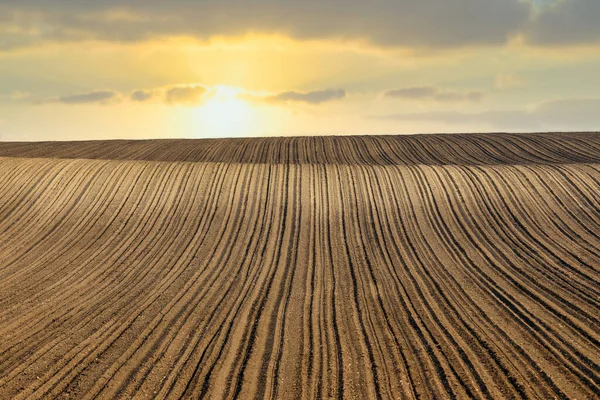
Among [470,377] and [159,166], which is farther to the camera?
[159,166]

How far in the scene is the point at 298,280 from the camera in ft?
56.3

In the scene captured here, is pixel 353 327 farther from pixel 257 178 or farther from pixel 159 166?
pixel 159 166

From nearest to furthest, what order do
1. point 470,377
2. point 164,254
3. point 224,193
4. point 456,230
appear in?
point 470,377, point 164,254, point 456,230, point 224,193

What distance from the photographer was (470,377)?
10625 millimetres

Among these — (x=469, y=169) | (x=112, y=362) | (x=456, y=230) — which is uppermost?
(x=469, y=169)

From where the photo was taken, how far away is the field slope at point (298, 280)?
433 inches

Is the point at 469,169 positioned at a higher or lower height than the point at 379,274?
higher

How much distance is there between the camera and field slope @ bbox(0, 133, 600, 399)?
36.1 ft

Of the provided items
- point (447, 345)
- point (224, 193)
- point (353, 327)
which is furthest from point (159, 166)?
point (447, 345)

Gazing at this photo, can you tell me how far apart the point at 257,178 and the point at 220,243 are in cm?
661

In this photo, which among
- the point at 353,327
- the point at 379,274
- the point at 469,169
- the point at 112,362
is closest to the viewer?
the point at 112,362

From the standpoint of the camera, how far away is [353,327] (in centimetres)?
1340

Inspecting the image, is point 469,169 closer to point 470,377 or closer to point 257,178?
point 257,178

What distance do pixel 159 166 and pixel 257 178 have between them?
202 inches
